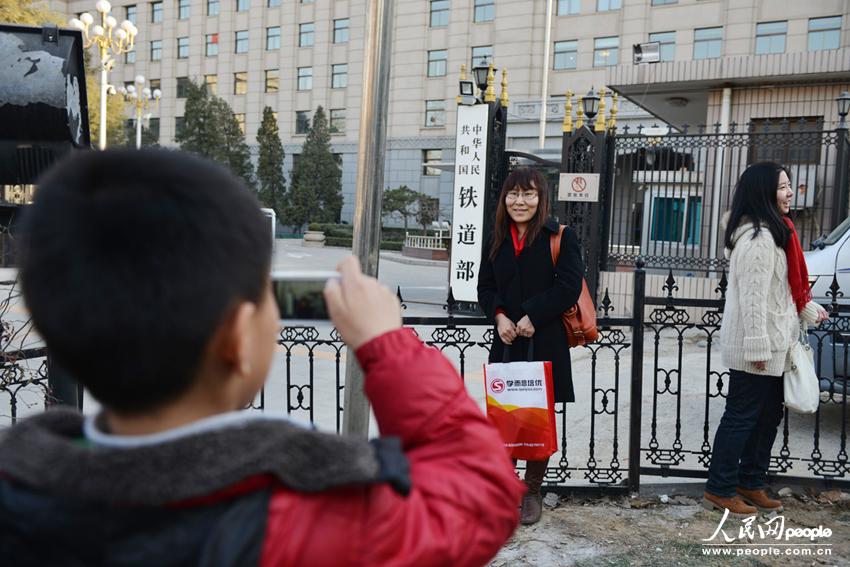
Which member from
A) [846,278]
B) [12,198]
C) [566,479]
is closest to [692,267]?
[846,278]

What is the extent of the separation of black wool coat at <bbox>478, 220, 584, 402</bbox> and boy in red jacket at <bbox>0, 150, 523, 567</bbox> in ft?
10.1

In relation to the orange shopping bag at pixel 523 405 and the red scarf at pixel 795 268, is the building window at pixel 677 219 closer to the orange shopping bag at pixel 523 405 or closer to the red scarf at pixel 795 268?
the red scarf at pixel 795 268

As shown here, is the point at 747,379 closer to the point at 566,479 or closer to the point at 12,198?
the point at 566,479

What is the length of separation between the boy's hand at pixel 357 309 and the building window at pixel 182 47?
54.1 metres

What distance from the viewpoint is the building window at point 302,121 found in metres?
47.3

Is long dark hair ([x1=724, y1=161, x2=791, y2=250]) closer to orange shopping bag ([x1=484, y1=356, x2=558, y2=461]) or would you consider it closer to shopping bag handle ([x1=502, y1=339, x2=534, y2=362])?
shopping bag handle ([x1=502, y1=339, x2=534, y2=362])

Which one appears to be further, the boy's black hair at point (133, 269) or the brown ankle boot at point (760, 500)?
the brown ankle boot at point (760, 500)

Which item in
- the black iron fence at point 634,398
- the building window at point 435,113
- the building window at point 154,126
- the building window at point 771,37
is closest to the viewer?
the black iron fence at point 634,398

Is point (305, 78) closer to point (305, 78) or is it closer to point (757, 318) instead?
point (305, 78)

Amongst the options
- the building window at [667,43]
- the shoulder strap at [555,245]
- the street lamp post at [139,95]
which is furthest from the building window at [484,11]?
the shoulder strap at [555,245]

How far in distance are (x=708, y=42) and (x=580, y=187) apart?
2513 centimetres

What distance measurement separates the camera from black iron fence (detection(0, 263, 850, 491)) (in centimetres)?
463

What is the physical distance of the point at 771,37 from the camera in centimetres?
3169

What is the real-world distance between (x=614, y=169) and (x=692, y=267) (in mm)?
2011
